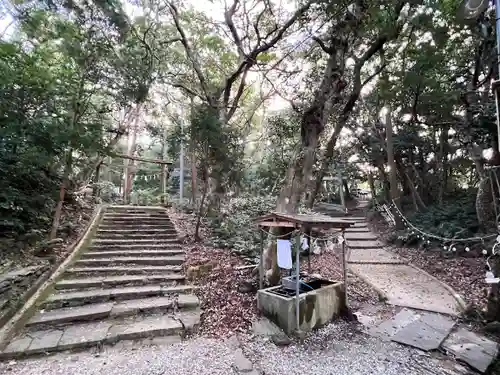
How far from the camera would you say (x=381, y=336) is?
12.7 feet

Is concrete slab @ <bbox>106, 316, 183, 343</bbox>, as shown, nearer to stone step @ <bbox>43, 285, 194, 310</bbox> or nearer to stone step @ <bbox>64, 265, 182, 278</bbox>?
stone step @ <bbox>43, 285, 194, 310</bbox>

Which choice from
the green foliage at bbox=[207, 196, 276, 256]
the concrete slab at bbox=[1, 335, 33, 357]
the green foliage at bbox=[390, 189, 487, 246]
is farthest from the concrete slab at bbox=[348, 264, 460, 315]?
the concrete slab at bbox=[1, 335, 33, 357]

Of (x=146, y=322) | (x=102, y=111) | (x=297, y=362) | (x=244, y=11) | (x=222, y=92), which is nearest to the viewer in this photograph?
(x=297, y=362)

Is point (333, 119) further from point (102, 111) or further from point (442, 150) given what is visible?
point (102, 111)

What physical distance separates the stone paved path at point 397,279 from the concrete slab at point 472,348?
75 centimetres

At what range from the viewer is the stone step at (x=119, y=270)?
486cm

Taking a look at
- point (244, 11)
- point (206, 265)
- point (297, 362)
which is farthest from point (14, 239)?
point (244, 11)

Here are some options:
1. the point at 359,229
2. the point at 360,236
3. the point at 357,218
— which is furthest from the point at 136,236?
the point at 357,218

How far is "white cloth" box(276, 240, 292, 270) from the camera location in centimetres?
397

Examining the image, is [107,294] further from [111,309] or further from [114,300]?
[111,309]

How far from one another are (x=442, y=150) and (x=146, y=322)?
10.3 metres

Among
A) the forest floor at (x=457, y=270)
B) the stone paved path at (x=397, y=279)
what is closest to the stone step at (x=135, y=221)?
the stone paved path at (x=397, y=279)

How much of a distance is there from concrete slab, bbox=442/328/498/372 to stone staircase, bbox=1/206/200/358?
339cm

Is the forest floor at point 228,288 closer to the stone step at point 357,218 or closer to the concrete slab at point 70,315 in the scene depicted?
the concrete slab at point 70,315
